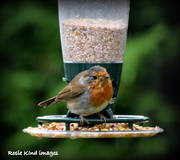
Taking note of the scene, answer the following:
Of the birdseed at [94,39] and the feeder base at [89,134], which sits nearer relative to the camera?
the feeder base at [89,134]

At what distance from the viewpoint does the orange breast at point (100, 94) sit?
4133 millimetres

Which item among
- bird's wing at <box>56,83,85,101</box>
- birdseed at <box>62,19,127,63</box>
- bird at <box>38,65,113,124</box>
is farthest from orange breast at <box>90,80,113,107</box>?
birdseed at <box>62,19,127,63</box>

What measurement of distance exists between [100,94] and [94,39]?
1.78 feet

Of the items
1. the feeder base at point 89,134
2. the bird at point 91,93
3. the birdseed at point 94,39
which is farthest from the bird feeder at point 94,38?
the feeder base at point 89,134

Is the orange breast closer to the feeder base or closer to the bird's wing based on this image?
the bird's wing

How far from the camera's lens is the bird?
13.6 feet

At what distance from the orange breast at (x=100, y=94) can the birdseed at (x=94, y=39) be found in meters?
0.33

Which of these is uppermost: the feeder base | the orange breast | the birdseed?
the birdseed

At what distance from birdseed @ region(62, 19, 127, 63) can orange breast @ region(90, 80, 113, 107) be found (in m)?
0.33

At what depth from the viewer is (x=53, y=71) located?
630 centimetres

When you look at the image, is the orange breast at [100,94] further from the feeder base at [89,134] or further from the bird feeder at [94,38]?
the feeder base at [89,134]

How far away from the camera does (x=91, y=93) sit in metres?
4.15

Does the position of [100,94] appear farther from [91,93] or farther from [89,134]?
[89,134]

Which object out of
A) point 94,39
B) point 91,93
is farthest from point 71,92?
point 94,39
